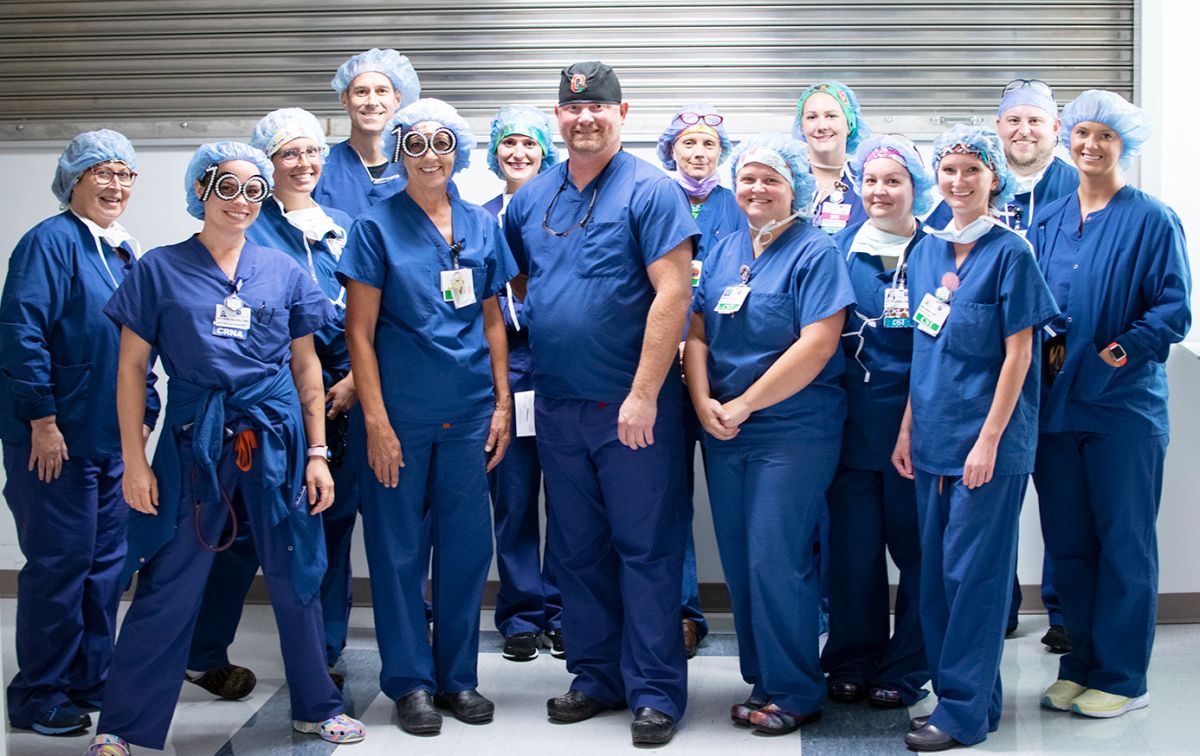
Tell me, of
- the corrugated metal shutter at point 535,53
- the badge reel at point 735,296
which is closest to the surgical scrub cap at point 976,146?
the badge reel at point 735,296

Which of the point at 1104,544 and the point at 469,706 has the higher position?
the point at 1104,544

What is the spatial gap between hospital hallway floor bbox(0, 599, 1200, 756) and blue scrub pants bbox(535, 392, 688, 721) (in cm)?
16

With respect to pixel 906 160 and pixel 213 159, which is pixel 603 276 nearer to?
pixel 906 160

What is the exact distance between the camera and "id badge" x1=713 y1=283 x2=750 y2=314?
11.0ft

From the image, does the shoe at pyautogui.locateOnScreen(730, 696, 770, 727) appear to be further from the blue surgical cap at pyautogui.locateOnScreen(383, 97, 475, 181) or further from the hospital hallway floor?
the blue surgical cap at pyautogui.locateOnScreen(383, 97, 475, 181)

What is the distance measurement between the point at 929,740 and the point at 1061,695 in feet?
1.80

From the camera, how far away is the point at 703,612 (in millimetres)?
4703

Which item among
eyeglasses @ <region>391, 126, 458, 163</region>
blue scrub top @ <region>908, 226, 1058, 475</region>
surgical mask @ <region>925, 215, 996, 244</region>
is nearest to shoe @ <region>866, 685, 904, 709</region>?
blue scrub top @ <region>908, 226, 1058, 475</region>

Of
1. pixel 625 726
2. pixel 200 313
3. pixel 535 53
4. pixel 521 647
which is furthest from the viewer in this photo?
pixel 535 53

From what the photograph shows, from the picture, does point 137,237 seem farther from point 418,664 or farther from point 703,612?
point 703,612

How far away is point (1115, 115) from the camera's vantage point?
3.40m

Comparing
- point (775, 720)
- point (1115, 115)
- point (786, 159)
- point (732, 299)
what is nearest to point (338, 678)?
point (775, 720)

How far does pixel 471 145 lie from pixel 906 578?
1713 millimetres

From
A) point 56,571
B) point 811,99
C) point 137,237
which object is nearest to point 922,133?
point 811,99
